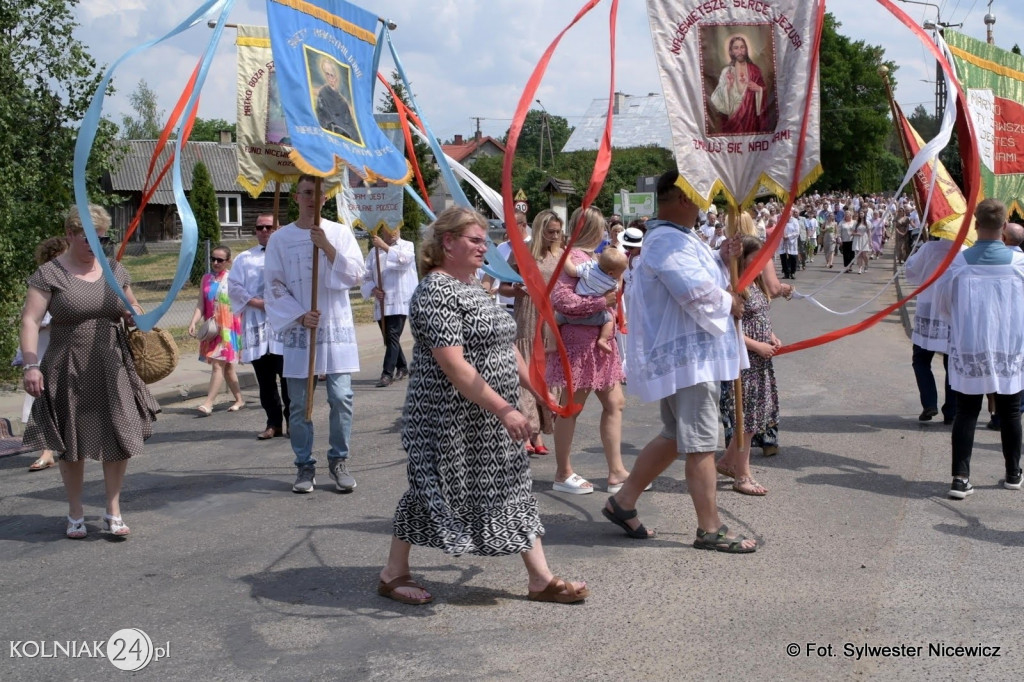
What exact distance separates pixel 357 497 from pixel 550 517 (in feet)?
4.31

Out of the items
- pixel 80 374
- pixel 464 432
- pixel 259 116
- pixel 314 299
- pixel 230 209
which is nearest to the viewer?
pixel 464 432

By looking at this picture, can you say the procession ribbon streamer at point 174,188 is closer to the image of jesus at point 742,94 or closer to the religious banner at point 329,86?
the religious banner at point 329,86

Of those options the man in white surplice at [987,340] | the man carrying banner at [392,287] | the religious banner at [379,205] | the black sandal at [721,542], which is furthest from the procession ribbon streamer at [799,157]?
the man carrying banner at [392,287]

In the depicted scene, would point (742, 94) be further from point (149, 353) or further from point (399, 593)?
point (149, 353)

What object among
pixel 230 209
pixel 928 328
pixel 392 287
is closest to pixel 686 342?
pixel 928 328

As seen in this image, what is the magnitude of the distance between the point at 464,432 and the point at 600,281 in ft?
8.23

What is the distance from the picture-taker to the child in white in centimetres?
666

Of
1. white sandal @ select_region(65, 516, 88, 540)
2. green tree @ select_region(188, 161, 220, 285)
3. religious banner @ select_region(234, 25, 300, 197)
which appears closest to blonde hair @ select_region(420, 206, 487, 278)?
white sandal @ select_region(65, 516, 88, 540)

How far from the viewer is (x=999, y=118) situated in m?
7.88

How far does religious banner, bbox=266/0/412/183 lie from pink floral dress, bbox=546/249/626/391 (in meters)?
1.26

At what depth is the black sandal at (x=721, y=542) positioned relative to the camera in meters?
5.32

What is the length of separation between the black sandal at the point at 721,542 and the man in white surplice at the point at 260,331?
4267mm

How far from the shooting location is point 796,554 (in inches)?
209

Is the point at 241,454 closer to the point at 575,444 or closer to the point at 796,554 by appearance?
the point at 575,444
